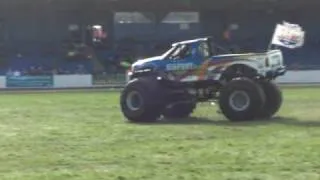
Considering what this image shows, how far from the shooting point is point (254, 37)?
60969 mm

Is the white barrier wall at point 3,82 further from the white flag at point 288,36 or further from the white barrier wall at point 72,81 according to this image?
the white flag at point 288,36

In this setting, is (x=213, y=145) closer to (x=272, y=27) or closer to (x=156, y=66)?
(x=156, y=66)

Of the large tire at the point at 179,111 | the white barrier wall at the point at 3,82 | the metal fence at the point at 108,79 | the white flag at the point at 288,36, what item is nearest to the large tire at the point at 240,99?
the large tire at the point at 179,111

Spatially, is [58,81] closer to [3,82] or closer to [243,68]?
[3,82]

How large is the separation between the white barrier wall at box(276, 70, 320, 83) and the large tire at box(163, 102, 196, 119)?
2984 cm

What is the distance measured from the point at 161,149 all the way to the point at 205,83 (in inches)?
310

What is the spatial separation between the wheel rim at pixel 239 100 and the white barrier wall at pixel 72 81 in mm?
31217

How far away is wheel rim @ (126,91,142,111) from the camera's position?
21.0 meters

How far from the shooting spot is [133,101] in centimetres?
2125

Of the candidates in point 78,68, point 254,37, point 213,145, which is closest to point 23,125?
point 213,145

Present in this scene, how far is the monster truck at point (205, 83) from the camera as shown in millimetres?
20062

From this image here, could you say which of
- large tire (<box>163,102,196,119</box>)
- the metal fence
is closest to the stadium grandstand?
the metal fence

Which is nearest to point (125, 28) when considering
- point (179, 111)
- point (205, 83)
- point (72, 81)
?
point (72, 81)

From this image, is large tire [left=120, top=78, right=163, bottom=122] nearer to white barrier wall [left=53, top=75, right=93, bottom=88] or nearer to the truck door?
the truck door
